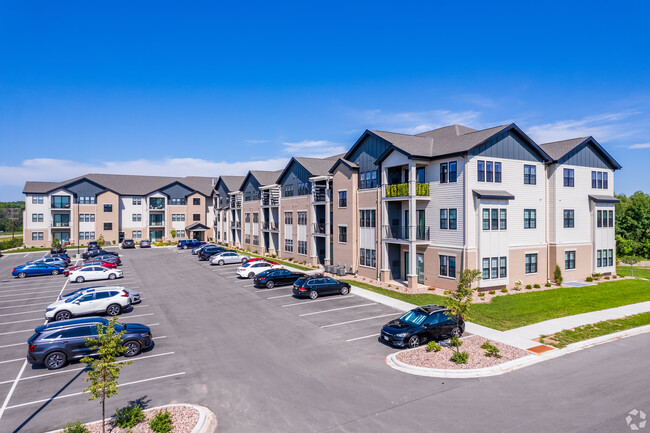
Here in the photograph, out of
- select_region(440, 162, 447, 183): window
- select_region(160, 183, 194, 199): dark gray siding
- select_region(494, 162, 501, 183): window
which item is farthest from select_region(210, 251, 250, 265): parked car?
select_region(160, 183, 194, 199): dark gray siding

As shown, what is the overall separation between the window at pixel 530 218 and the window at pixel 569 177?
446 centimetres

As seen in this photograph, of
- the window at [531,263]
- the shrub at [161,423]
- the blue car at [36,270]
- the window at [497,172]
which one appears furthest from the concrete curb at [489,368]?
the blue car at [36,270]

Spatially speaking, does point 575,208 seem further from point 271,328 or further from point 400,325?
point 271,328

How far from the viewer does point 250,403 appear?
1164 cm

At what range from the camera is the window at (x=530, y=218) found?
99.3 feet

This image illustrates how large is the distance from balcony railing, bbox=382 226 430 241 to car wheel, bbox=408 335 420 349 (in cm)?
1414

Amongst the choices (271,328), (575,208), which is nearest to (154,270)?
(271,328)

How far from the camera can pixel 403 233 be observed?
1235 inches

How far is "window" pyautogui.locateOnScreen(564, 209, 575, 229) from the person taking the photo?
106 feet

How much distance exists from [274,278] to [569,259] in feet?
81.8

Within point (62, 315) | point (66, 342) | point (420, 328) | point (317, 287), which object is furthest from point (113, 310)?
point (420, 328)

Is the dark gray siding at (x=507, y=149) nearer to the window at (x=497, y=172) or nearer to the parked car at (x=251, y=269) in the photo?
the window at (x=497, y=172)

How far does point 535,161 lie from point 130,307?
103 ft

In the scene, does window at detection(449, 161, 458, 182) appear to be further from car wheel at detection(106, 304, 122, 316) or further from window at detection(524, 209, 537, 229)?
car wheel at detection(106, 304, 122, 316)
